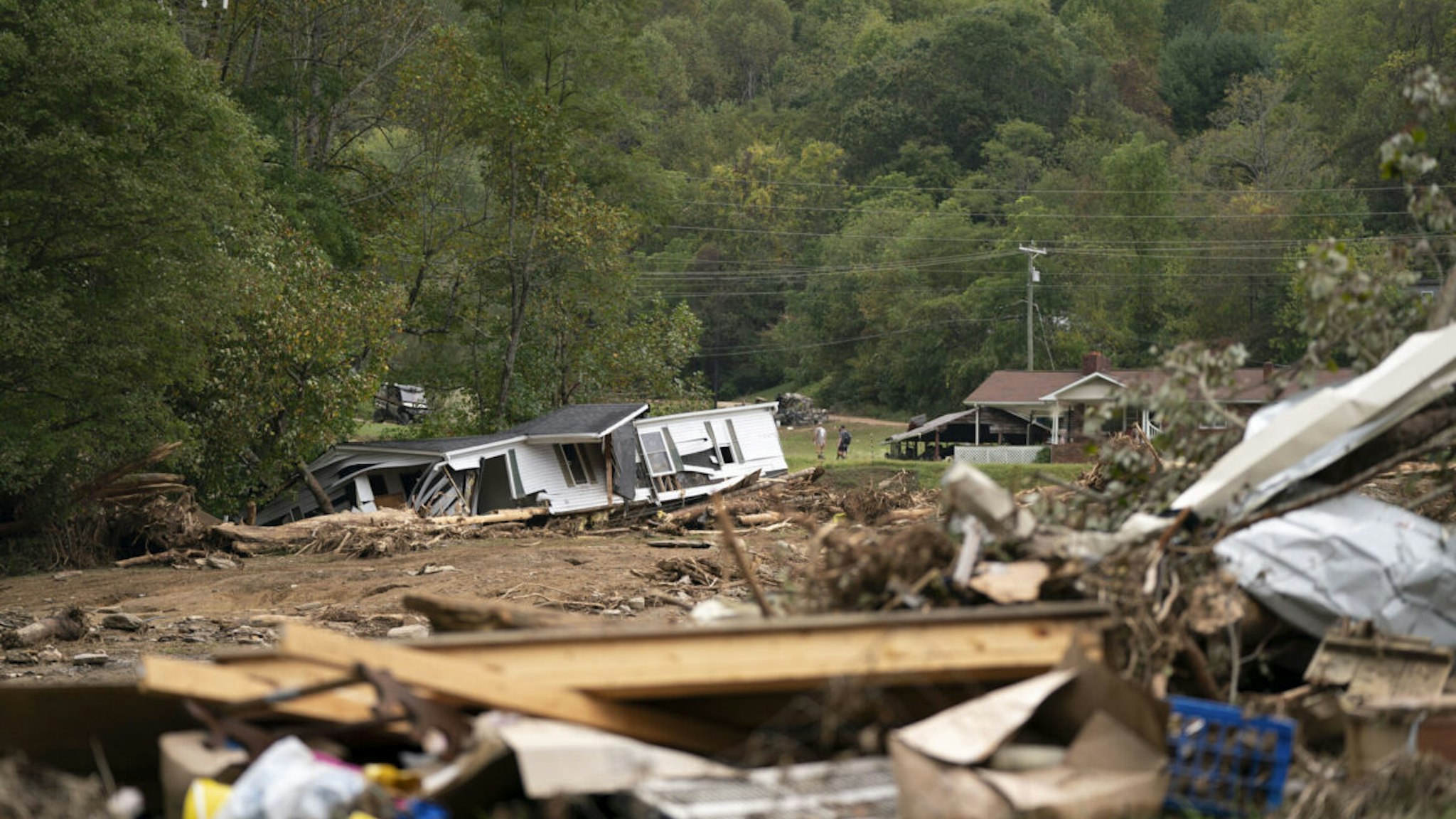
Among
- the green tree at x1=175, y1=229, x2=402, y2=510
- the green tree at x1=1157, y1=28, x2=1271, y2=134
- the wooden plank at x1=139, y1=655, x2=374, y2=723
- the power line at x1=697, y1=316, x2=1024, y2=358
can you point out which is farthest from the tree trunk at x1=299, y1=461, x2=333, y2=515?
the green tree at x1=1157, y1=28, x2=1271, y2=134

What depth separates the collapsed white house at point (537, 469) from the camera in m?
30.3

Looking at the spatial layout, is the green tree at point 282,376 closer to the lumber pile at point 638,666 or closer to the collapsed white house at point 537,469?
the collapsed white house at point 537,469

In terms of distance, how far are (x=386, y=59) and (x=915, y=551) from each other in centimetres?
3335

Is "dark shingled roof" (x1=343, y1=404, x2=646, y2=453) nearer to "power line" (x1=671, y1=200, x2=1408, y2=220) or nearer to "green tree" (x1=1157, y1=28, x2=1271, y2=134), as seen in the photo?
"power line" (x1=671, y1=200, x2=1408, y2=220)

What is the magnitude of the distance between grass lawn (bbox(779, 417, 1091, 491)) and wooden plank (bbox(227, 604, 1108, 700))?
2016mm

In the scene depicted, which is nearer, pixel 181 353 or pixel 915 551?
pixel 915 551

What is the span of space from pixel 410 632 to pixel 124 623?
3.82 m

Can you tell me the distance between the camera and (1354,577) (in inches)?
220

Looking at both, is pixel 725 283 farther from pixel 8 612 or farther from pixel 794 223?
pixel 8 612

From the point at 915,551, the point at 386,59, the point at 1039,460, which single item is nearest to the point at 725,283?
the point at 1039,460

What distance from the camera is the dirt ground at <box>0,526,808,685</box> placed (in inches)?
557

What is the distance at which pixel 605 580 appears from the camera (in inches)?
730

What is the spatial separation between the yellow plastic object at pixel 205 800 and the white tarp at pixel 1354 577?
3966 mm

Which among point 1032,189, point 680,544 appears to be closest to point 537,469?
point 680,544
